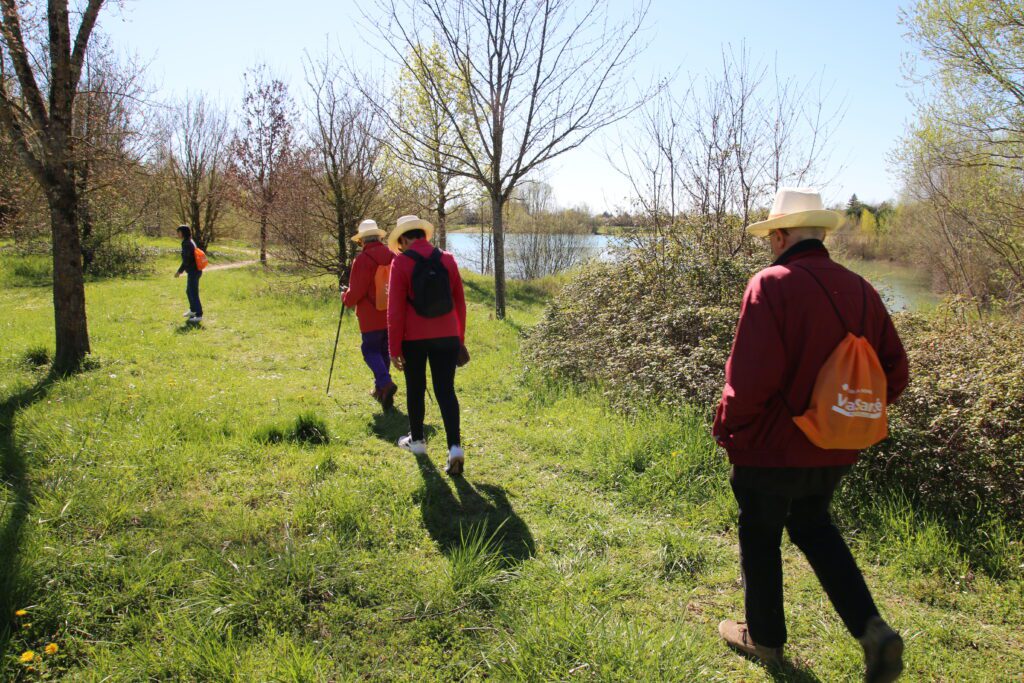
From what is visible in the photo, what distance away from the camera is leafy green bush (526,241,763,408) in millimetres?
5574

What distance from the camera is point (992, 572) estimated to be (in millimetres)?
3045

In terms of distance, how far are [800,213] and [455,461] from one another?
2912 mm

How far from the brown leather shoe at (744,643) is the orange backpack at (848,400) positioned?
0.98 meters

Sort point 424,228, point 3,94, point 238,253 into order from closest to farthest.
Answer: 1. point 424,228
2. point 3,94
3. point 238,253

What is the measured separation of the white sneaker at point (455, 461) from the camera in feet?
14.2

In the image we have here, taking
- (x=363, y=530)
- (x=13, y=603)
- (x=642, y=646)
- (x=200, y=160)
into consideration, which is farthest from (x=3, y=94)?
(x=200, y=160)

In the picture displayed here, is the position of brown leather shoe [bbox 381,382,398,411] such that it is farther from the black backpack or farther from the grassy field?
the black backpack

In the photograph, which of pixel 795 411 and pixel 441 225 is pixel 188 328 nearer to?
pixel 795 411

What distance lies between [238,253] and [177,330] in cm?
2198

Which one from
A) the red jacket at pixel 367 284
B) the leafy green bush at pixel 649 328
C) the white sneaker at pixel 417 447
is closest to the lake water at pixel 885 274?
the leafy green bush at pixel 649 328

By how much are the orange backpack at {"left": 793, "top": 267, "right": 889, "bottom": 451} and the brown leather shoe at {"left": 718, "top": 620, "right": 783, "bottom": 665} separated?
981mm

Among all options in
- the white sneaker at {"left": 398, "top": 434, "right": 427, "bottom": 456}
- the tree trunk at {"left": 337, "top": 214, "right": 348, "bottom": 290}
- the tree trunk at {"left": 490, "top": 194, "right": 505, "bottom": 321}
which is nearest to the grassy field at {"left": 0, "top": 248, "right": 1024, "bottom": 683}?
the white sneaker at {"left": 398, "top": 434, "right": 427, "bottom": 456}

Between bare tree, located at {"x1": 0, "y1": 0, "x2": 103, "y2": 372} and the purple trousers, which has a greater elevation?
bare tree, located at {"x1": 0, "y1": 0, "x2": 103, "y2": 372}

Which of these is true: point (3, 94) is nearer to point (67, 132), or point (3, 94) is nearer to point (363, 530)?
point (67, 132)
